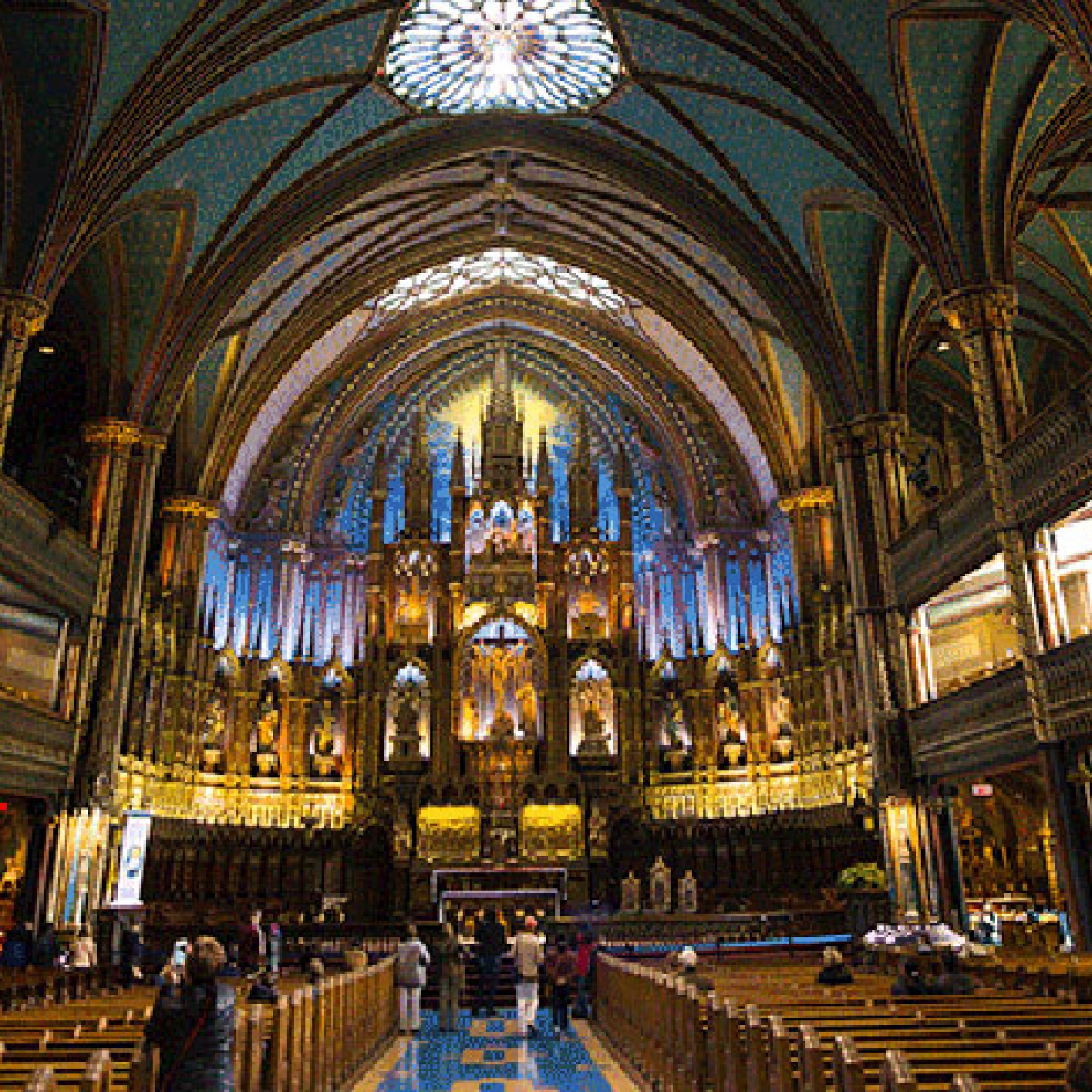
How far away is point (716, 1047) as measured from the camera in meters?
5.87

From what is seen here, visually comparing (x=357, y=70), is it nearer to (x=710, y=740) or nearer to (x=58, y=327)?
(x=58, y=327)

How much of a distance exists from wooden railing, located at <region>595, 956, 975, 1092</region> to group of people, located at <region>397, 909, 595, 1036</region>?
1117 mm

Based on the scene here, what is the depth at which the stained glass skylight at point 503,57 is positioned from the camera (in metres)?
21.0

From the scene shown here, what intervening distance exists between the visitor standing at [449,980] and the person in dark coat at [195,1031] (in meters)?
9.57

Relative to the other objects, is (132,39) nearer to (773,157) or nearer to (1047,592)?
(773,157)

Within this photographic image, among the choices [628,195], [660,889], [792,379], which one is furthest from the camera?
[792,379]

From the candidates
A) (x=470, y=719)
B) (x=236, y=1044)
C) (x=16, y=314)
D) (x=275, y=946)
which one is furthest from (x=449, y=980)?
(x=470, y=719)

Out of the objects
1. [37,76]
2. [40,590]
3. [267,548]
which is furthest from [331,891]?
[37,76]

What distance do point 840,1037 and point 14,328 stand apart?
16628 mm

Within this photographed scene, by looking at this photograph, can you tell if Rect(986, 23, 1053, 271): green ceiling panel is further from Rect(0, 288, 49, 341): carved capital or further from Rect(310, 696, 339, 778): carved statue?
Rect(310, 696, 339, 778): carved statue

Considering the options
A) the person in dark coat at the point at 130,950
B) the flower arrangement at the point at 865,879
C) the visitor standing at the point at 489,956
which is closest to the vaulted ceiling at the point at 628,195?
the flower arrangement at the point at 865,879

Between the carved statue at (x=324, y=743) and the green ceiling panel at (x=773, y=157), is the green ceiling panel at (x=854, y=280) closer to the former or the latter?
the green ceiling panel at (x=773, y=157)

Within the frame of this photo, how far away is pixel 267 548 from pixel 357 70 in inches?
535

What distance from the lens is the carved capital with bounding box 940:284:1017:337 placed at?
17078 millimetres
